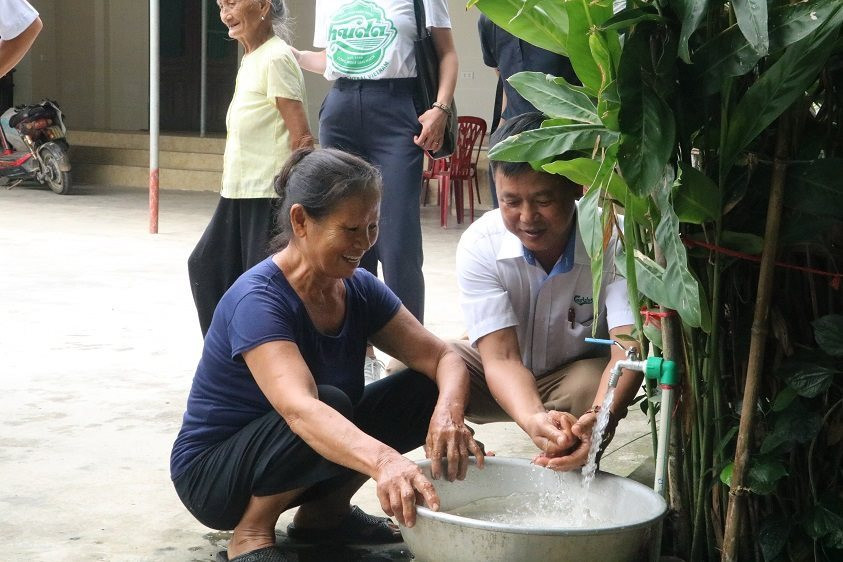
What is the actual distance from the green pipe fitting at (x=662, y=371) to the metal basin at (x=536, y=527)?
0.24 metres

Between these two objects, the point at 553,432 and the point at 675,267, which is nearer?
the point at 675,267

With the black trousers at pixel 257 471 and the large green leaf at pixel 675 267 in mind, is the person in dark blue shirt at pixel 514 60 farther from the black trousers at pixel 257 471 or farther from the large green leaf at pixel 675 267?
the large green leaf at pixel 675 267

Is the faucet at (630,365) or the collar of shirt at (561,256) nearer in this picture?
the faucet at (630,365)

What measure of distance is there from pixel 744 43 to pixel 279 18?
2.55 metres

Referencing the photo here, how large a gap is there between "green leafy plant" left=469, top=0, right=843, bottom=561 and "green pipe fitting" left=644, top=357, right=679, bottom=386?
0.05 meters

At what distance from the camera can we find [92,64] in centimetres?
1481

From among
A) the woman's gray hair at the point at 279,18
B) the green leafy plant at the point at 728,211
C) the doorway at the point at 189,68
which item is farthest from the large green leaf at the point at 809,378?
the doorway at the point at 189,68

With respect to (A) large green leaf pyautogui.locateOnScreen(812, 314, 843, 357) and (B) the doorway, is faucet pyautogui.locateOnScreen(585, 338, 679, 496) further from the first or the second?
(B) the doorway

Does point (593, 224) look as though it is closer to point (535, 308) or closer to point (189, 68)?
point (535, 308)

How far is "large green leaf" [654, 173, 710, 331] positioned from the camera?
186 centimetres

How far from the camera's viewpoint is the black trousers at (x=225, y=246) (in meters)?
4.03

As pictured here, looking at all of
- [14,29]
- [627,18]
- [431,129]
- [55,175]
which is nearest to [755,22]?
[627,18]

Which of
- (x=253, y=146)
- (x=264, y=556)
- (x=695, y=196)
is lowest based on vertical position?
(x=264, y=556)

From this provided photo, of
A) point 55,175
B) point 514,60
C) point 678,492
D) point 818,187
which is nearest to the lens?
point 818,187
